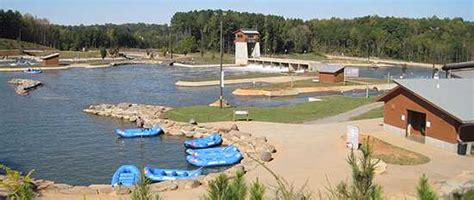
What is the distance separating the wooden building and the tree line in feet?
59.2

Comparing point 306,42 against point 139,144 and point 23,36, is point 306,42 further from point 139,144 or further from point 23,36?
point 139,144

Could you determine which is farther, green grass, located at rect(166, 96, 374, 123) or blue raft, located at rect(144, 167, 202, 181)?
green grass, located at rect(166, 96, 374, 123)

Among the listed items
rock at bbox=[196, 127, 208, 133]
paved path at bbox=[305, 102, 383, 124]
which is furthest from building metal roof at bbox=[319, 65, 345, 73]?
rock at bbox=[196, 127, 208, 133]

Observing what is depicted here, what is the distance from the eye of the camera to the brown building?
891 inches

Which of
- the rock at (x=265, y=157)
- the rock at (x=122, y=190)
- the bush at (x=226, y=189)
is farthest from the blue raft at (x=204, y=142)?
the bush at (x=226, y=189)

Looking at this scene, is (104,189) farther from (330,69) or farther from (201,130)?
(330,69)

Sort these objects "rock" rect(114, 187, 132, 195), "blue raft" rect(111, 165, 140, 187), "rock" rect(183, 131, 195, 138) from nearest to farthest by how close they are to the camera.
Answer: "rock" rect(114, 187, 132, 195), "blue raft" rect(111, 165, 140, 187), "rock" rect(183, 131, 195, 138)

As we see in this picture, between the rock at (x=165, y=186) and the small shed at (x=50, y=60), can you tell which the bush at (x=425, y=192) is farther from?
the small shed at (x=50, y=60)

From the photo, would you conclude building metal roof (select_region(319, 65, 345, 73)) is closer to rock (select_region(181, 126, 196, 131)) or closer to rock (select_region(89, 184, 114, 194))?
rock (select_region(181, 126, 196, 131))

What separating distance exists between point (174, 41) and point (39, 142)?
12326 cm

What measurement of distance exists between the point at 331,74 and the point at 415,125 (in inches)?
1410

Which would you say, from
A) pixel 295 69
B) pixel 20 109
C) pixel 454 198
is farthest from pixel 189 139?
pixel 295 69

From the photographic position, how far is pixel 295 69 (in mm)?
91562

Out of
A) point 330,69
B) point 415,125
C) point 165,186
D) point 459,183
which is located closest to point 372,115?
point 415,125
